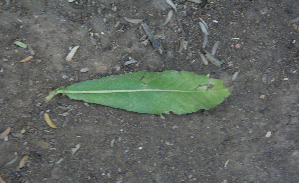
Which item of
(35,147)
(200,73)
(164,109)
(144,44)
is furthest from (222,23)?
(35,147)

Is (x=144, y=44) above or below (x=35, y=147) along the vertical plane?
above

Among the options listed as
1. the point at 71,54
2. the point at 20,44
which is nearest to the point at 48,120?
the point at 71,54

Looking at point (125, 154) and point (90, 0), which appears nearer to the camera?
point (125, 154)

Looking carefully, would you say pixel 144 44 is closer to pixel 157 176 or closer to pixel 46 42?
pixel 46 42

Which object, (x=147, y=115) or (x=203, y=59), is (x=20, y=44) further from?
(x=203, y=59)

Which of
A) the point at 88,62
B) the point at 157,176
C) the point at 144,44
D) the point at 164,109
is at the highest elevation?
the point at 144,44

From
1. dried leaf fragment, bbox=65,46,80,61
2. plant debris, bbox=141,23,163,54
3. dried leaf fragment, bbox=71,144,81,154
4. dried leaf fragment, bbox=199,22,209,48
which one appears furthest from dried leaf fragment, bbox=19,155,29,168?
dried leaf fragment, bbox=199,22,209,48

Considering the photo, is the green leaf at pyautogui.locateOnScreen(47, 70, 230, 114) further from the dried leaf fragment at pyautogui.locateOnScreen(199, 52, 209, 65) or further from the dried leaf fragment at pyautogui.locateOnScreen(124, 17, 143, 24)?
the dried leaf fragment at pyautogui.locateOnScreen(124, 17, 143, 24)
